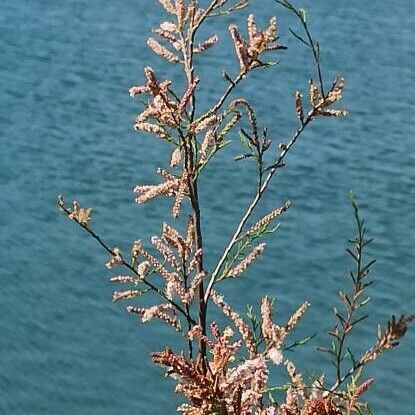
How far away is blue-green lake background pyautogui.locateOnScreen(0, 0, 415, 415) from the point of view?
26.6 ft

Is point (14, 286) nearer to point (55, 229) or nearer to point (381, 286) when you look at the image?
point (55, 229)

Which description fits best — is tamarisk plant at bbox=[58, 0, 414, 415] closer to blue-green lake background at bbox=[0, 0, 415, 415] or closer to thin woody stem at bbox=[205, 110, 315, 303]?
thin woody stem at bbox=[205, 110, 315, 303]

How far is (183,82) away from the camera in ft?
49.6

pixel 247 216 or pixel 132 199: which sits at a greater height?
pixel 247 216

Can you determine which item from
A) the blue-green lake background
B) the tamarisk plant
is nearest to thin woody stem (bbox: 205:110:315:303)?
the tamarisk plant

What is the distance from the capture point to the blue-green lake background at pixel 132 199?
320 inches

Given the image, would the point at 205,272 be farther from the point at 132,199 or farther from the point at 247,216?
the point at 132,199

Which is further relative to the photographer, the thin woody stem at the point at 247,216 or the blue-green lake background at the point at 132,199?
the blue-green lake background at the point at 132,199

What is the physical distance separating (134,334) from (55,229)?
6.78 feet

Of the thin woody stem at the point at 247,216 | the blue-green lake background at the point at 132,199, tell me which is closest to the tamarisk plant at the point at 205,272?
the thin woody stem at the point at 247,216

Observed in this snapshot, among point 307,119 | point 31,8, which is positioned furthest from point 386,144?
point 307,119

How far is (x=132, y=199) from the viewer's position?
433 inches

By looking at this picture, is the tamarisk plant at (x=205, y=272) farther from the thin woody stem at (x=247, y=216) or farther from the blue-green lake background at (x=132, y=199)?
the blue-green lake background at (x=132, y=199)

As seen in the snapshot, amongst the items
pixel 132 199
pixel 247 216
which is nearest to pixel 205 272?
pixel 247 216
